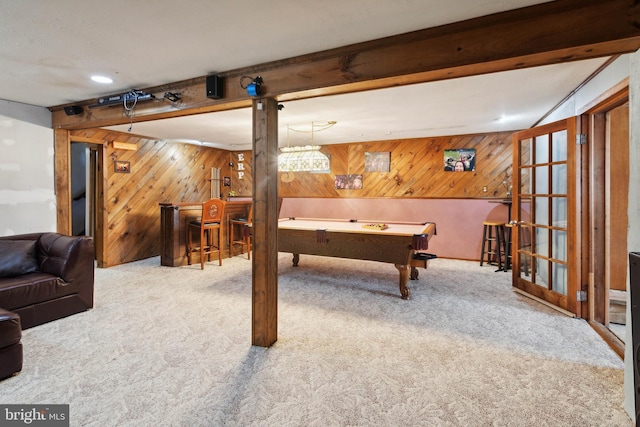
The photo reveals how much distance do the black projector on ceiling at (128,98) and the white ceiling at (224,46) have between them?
0.07 metres

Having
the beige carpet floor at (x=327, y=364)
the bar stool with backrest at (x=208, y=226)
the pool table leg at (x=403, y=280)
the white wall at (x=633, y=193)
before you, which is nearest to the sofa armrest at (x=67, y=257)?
the beige carpet floor at (x=327, y=364)

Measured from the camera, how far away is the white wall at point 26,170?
3.79 meters

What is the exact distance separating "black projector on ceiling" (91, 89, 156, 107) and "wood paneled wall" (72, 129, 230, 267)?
6.39 ft

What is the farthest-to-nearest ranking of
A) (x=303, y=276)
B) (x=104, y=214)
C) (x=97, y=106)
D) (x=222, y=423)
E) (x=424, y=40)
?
(x=104, y=214) → (x=303, y=276) → (x=97, y=106) → (x=424, y=40) → (x=222, y=423)

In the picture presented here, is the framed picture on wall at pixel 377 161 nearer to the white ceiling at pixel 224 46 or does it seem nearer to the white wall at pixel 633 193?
the white ceiling at pixel 224 46

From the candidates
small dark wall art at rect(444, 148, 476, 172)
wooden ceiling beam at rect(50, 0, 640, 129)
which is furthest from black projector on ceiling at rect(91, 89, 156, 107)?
small dark wall art at rect(444, 148, 476, 172)

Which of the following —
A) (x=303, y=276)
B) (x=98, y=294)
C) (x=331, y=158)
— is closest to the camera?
(x=98, y=294)

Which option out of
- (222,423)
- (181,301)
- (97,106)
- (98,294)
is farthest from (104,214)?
(222,423)

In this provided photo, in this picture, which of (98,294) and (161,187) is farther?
(161,187)

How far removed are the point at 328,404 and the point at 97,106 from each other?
3.91 meters

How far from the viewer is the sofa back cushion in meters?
2.95

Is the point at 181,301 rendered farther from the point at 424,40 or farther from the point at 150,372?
the point at 424,40

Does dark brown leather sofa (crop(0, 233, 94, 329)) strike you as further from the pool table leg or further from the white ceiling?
the pool table leg

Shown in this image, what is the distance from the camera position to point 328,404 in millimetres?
1834
